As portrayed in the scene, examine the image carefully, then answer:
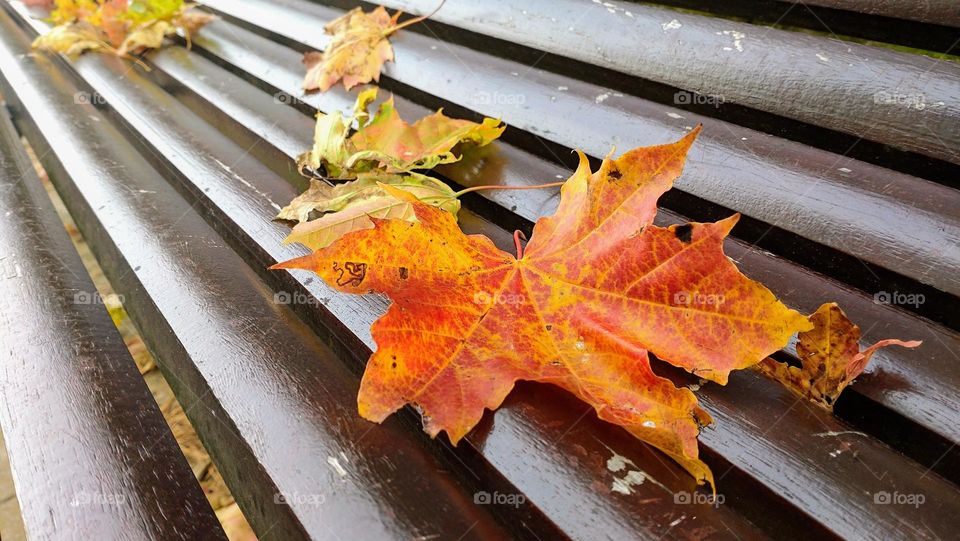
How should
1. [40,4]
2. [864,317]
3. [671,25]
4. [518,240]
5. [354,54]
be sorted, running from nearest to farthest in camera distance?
[864,317] < [518,240] < [671,25] < [354,54] < [40,4]

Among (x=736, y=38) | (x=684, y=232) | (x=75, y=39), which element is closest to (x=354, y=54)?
(x=736, y=38)

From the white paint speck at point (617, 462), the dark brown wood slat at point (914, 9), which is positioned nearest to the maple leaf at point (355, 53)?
the dark brown wood slat at point (914, 9)

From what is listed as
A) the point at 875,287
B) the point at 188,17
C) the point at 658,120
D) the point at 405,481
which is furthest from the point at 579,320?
the point at 188,17

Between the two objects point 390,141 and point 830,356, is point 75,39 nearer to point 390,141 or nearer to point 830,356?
point 390,141

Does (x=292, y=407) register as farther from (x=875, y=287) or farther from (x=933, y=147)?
(x=933, y=147)

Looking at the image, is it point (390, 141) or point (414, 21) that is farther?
point (414, 21)

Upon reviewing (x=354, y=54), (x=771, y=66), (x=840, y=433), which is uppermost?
(x=354, y=54)

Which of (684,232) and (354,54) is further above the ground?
(354,54)
